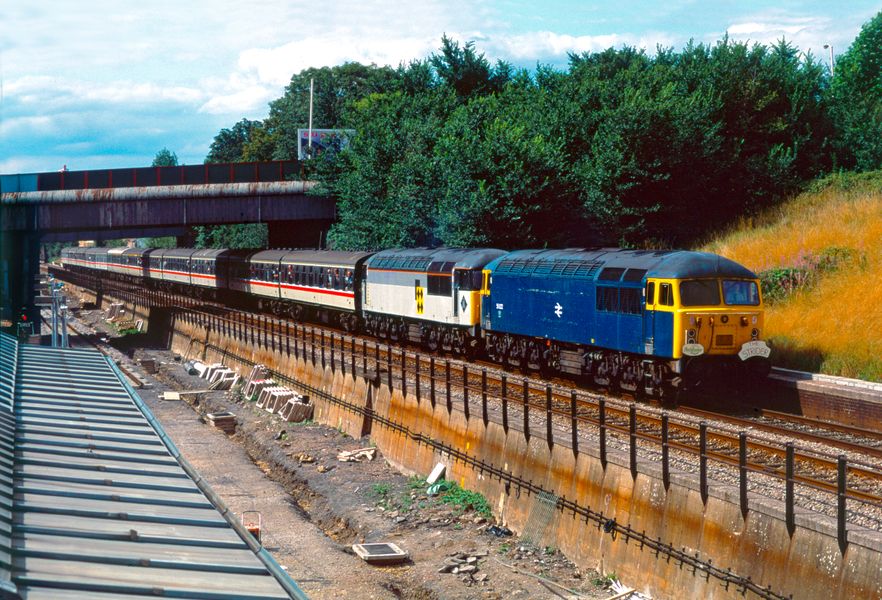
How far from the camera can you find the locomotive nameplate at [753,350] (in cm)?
2381

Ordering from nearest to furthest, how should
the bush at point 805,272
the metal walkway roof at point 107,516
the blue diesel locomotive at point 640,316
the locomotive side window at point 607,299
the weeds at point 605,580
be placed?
the metal walkway roof at point 107,516
the weeds at point 605,580
the blue diesel locomotive at point 640,316
the locomotive side window at point 607,299
the bush at point 805,272

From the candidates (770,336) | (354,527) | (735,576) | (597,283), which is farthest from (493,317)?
(735,576)

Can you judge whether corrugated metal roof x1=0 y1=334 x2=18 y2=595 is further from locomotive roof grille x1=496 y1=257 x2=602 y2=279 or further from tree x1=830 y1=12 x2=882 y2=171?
tree x1=830 y1=12 x2=882 y2=171

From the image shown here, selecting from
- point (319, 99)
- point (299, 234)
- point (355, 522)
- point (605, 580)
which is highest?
point (319, 99)

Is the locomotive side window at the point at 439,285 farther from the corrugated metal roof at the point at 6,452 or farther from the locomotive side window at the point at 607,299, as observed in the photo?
the corrugated metal roof at the point at 6,452

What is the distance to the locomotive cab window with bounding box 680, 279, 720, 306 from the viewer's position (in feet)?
78.5

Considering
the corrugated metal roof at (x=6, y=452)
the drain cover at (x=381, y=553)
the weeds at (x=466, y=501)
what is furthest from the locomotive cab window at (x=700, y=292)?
the corrugated metal roof at (x=6, y=452)

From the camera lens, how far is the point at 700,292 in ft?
79.1

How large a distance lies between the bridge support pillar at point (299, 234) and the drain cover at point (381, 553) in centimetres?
4555

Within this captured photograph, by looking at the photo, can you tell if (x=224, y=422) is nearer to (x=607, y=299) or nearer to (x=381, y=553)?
(x=607, y=299)

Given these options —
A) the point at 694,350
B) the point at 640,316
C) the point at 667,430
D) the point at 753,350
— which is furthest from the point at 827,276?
the point at 667,430

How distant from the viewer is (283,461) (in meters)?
29.9

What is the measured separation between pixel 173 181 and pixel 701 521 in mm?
47621

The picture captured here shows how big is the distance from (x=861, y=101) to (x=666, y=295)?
39.1 m
